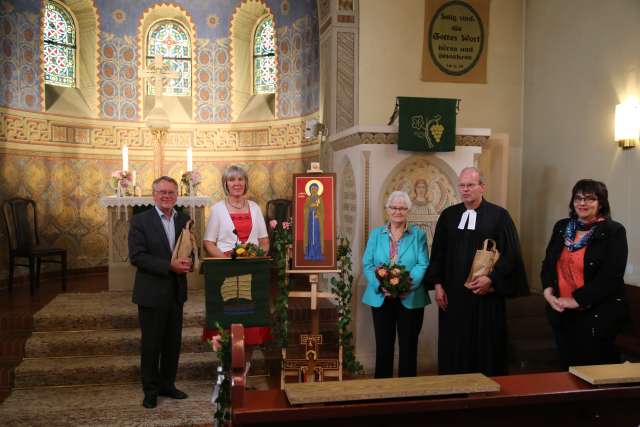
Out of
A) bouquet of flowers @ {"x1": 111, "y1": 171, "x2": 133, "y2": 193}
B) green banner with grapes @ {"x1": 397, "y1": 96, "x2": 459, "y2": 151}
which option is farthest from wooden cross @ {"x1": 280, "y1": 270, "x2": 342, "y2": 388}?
bouquet of flowers @ {"x1": 111, "y1": 171, "x2": 133, "y2": 193}

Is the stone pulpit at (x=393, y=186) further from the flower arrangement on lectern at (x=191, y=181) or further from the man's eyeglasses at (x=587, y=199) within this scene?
the flower arrangement on lectern at (x=191, y=181)

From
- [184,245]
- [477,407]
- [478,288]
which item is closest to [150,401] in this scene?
[184,245]

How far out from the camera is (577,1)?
5441 millimetres

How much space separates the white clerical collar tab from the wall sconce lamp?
190 cm

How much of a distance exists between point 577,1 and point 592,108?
Answer: 3.48 feet

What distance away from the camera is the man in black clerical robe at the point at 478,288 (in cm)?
367

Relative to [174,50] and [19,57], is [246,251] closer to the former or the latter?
[19,57]

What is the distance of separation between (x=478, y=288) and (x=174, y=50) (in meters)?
7.60

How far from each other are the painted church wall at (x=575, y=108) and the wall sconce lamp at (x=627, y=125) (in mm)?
98

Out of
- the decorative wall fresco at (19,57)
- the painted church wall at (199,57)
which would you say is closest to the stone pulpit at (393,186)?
the painted church wall at (199,57)

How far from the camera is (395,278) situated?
3852mm

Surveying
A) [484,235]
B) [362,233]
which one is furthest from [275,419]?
[362,233]

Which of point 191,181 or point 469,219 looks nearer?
point 469,219

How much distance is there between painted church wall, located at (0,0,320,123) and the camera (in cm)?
805
